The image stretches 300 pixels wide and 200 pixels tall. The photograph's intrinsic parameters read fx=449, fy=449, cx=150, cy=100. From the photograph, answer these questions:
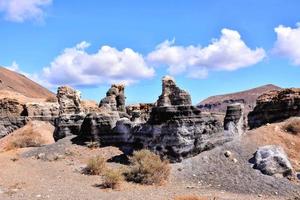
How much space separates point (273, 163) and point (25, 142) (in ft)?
61.6

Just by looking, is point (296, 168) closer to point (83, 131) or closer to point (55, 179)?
point (55, 179)

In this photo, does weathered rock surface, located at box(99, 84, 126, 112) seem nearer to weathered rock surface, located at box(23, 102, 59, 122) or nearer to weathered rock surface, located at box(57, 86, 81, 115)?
weathered rock surface, located at box(57, 86, 81, 115)

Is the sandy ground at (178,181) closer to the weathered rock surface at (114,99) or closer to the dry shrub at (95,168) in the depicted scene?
the dry shrub at (95,168)

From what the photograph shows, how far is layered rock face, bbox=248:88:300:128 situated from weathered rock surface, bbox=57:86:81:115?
14.1m

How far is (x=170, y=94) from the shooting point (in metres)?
27.4

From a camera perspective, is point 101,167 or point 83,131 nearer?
point 101,167

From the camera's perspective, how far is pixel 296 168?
59.3 ft

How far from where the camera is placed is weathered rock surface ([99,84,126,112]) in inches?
1416

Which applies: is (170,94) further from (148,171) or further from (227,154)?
(148,171)

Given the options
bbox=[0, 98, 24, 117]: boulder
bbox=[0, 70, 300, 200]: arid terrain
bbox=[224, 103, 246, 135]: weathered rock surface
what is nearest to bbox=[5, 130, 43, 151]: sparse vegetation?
bbox=[0, 70, 300, 200]: arid terrain

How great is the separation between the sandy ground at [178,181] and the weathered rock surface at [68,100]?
1449 cm

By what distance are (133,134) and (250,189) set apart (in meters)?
7.40

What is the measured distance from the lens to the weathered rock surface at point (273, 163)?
674 inches

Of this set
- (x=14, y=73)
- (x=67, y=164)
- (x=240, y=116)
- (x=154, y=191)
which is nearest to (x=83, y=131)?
(x=67, y=164)
